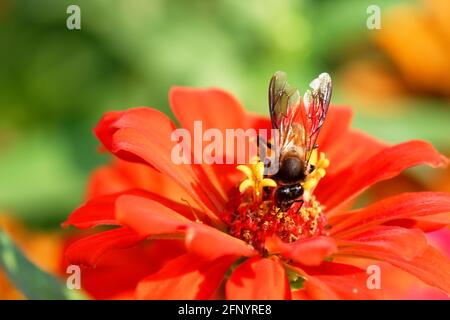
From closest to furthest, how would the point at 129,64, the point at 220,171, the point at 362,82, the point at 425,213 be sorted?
the point at 425,213
the point at 220,171
the point at 129,64
the point at 362,82

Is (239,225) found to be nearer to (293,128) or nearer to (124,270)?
(293,128)

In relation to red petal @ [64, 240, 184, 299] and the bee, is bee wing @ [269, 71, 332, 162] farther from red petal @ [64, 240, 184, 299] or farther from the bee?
red petal @ [64, 240, 184, 299]

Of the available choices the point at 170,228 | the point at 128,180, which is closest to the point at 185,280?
the point at 170,228

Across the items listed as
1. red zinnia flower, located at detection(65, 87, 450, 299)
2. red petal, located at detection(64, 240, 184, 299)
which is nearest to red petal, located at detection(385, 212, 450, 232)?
red zinnia flower, located at detection(65, 87, 450, 299)

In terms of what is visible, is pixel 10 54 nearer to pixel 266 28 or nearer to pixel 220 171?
pixel 266 28

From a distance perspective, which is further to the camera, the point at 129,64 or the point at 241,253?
the point at 129,64
